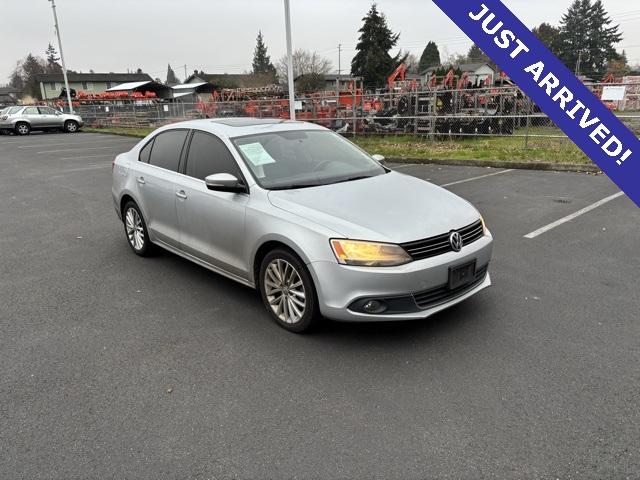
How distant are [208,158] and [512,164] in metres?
9.05

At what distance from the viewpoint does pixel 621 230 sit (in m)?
6.28

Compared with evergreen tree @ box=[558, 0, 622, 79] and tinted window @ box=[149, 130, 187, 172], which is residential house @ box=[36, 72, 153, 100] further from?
tinted window @ box=[149, 130, 187, 172]

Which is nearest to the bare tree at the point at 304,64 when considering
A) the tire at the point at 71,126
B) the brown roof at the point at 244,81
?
the brown roof at the point at 244,81

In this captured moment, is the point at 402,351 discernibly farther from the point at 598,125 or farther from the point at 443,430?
the point at 598,125

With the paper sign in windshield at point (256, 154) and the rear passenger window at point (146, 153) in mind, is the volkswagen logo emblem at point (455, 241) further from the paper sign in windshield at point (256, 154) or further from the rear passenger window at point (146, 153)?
the rear passenger window at point (146, 153)

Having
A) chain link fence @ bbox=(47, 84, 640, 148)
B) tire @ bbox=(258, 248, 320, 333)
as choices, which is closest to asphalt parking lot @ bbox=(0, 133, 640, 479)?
tire @ bbox=(258, 248, 320, 333)

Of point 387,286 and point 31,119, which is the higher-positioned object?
point 31,119

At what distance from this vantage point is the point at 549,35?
80250 mm

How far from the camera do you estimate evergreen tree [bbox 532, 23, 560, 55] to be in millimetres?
72000

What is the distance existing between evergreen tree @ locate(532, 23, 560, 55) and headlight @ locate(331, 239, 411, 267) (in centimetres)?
7889

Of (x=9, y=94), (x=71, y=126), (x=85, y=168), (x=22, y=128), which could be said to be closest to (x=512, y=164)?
(x=85, y=168)

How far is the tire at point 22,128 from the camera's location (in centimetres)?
2851

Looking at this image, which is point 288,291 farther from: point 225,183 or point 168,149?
point 168,149

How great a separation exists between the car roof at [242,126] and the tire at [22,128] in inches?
1127
